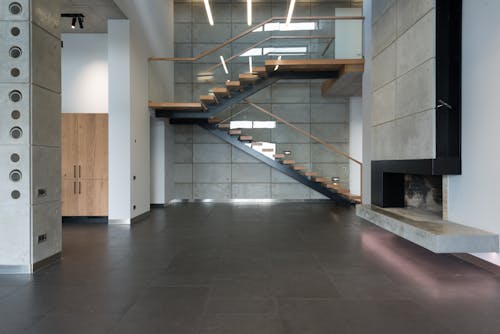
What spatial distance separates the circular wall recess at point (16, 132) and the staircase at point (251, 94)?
195 inches

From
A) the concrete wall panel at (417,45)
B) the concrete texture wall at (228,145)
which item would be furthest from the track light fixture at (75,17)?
the concrete wall panel at (417,45)

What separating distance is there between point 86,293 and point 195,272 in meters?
1.21

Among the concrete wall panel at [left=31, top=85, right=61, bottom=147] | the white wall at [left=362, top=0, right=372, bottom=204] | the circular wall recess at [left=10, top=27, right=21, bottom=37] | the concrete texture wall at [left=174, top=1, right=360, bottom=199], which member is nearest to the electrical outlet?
the concrete wall panel at [left=31, top=85, right=61, bottom=147]

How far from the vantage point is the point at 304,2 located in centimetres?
1177

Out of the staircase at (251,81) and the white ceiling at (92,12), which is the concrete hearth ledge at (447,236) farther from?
the white ceiling at (92,12)

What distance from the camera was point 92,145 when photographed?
769 centimetres

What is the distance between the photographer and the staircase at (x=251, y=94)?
909 cm

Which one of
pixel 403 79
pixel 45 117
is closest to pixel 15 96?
pixel 45 117

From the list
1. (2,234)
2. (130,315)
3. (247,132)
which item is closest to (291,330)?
(130,315)

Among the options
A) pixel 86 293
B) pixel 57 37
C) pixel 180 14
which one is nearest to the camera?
pixel 86 293

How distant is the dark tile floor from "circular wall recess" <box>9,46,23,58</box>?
2.66 meters

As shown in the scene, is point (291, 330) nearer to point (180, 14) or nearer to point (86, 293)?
point (86, 293)

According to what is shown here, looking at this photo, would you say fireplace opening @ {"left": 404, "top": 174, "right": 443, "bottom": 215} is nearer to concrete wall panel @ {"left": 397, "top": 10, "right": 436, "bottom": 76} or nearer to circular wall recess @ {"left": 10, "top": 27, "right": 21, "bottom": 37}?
concrete wall panel @ {"left": 397, "top": 10, "right": 436, "bottom": 76}

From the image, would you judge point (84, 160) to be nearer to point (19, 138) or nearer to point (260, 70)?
point (19, 138)
